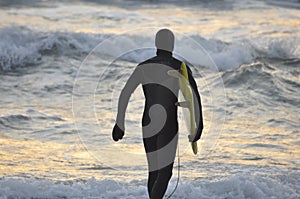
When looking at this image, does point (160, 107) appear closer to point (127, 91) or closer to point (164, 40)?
point (127, 91)

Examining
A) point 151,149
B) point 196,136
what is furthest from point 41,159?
point 196,136

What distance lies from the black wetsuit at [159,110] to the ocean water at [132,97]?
1.56ft

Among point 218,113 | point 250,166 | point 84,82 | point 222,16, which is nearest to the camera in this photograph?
point 250,166

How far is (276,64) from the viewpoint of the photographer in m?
17.8

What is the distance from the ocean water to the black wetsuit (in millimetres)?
474

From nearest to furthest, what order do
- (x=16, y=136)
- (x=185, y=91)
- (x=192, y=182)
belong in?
(x=185, y=91)
(x=192, y=182)
(x=16, y=136)

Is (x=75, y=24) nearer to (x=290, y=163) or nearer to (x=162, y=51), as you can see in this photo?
(x=290, y=163)

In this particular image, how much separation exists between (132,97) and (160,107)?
6.74 m

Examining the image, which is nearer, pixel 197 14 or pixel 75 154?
pixel 75 154

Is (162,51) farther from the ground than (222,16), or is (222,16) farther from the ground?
(162,51)

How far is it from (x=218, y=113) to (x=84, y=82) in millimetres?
3571

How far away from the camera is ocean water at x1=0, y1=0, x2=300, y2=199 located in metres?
→ 8.73

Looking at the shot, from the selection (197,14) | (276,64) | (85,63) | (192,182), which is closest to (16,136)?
(192,182)

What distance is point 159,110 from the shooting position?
628 centimetres
